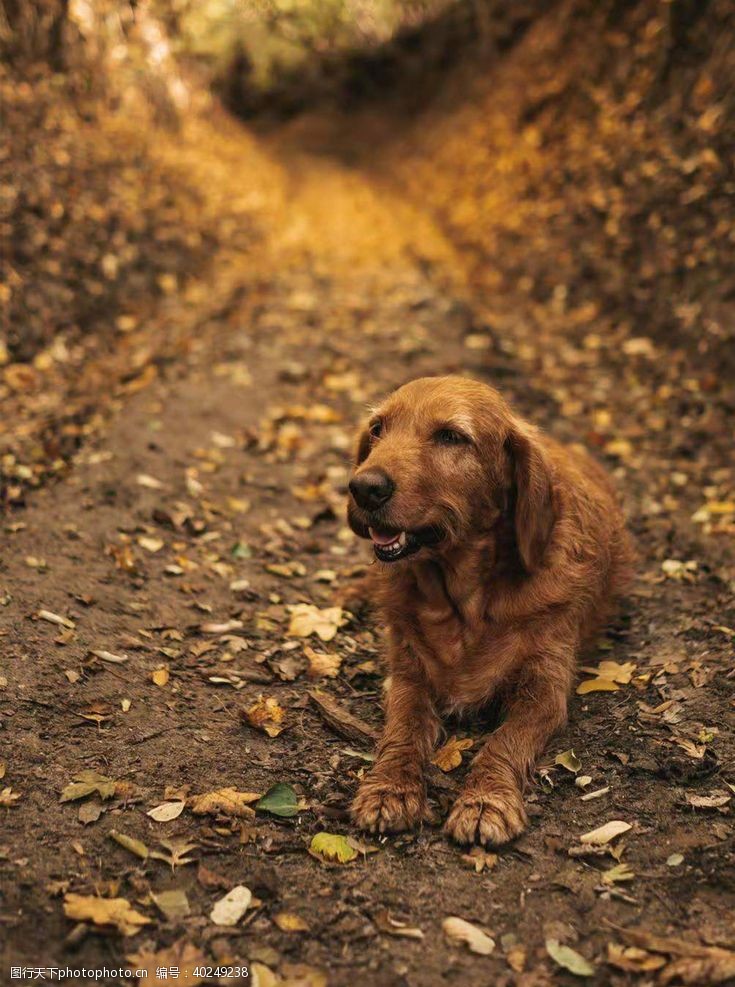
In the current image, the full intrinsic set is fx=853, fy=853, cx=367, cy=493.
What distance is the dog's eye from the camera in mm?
3961

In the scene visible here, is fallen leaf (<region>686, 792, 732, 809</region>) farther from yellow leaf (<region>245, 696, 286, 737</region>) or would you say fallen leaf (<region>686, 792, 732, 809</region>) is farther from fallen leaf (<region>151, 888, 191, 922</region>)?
fallen leaf (<region>151, 888, 191, 922</region>)

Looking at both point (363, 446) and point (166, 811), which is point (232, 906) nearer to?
point (166, 811)

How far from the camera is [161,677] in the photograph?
4172 millimetres

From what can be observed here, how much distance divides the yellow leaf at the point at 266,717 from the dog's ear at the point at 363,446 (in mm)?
1318

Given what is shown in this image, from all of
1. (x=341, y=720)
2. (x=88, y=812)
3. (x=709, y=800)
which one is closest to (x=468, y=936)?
(x=709, y=800)

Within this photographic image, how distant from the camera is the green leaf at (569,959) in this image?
267cm

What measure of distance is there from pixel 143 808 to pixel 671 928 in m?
1.95

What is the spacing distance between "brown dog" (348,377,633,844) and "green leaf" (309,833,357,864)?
0.36m

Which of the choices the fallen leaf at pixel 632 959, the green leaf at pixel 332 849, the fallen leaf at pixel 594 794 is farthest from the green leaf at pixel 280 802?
the fallen leaf at pixel 632 959

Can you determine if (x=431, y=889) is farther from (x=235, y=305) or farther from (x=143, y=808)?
(x=235, y=305)

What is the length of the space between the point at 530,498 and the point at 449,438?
47 cm

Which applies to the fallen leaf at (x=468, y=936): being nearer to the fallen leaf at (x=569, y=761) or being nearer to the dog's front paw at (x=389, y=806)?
the dog's front paw at (x=389, y=806)

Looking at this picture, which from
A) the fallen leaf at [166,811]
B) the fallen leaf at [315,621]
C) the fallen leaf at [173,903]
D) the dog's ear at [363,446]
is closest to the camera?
the fallen leaf at [173,903]

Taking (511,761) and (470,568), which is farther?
(470,568)
